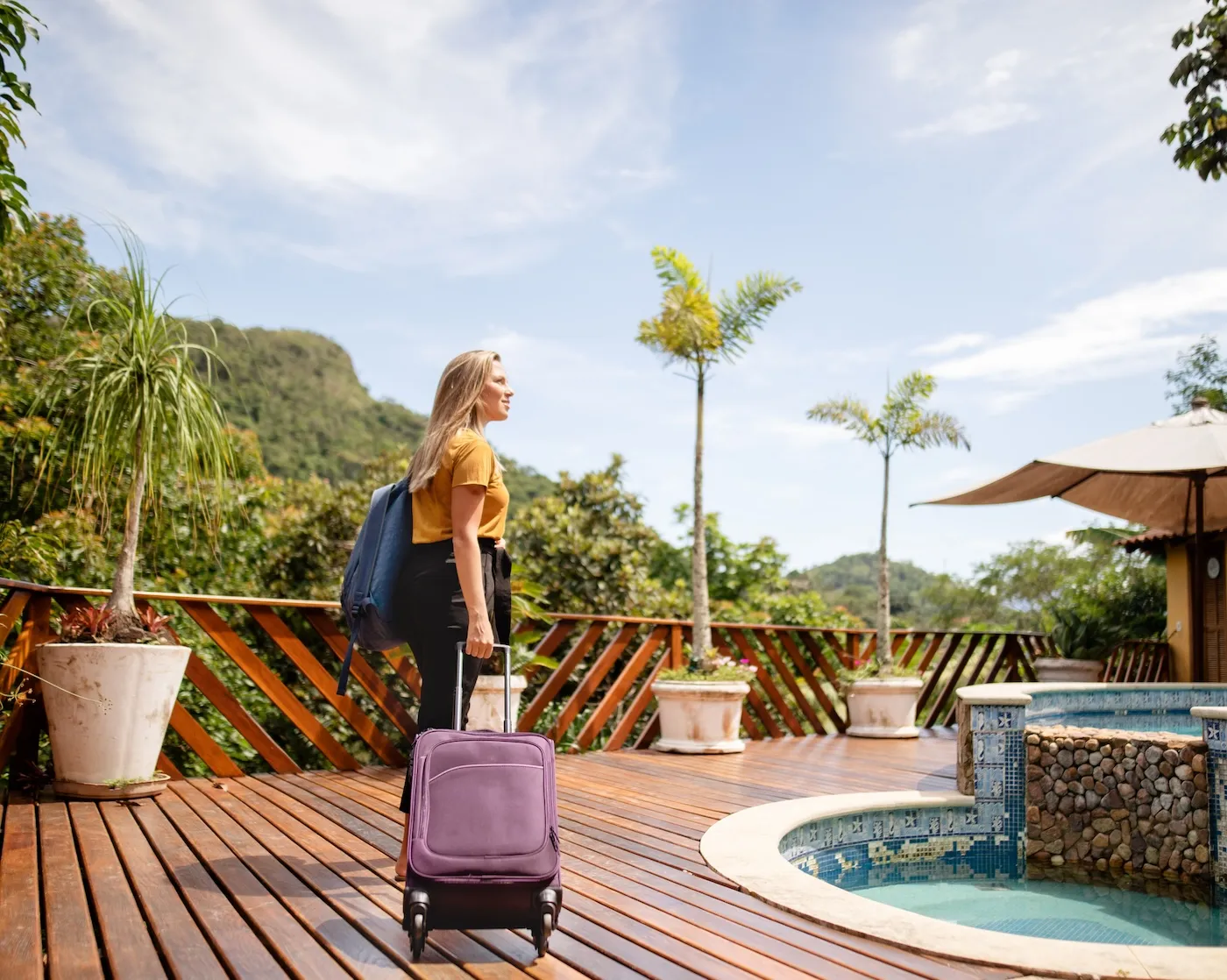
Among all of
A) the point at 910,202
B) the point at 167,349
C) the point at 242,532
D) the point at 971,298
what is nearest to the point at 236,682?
the point at 242,532

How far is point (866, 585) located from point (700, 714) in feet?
79.4

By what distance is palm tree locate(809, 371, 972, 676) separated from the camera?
28.0 ft

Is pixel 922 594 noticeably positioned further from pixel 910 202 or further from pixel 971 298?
pixel 910 202

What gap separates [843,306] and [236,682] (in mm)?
11874

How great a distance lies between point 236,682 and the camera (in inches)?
267

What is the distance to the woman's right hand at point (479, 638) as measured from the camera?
2.29 m

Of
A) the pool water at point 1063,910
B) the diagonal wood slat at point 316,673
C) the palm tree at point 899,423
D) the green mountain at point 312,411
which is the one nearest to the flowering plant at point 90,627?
the diagonal wood slat at point 316,673

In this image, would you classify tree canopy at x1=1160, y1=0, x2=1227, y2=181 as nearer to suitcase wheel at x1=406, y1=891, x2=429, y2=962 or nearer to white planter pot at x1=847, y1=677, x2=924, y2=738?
white planter pot at x1=847, y1=677, x2=924, y2=738

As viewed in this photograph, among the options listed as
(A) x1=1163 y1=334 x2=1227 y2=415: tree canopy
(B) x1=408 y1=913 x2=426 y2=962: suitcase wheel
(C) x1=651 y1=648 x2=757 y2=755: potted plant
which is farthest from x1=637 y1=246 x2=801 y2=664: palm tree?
(A) x1=1163 y1=334 x2=1227 y2=415: tree canopy

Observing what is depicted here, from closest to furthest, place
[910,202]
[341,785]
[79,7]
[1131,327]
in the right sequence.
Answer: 1. [341,785]
2. [79,7]
3. [910,202]
4. [1131,327]

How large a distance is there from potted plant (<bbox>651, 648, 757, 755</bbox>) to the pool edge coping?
2467mm

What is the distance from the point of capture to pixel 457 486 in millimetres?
2322

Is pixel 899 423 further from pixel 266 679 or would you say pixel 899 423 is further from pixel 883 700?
pixel 266 679

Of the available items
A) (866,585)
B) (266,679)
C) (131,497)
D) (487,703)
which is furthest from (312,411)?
(131,497)
